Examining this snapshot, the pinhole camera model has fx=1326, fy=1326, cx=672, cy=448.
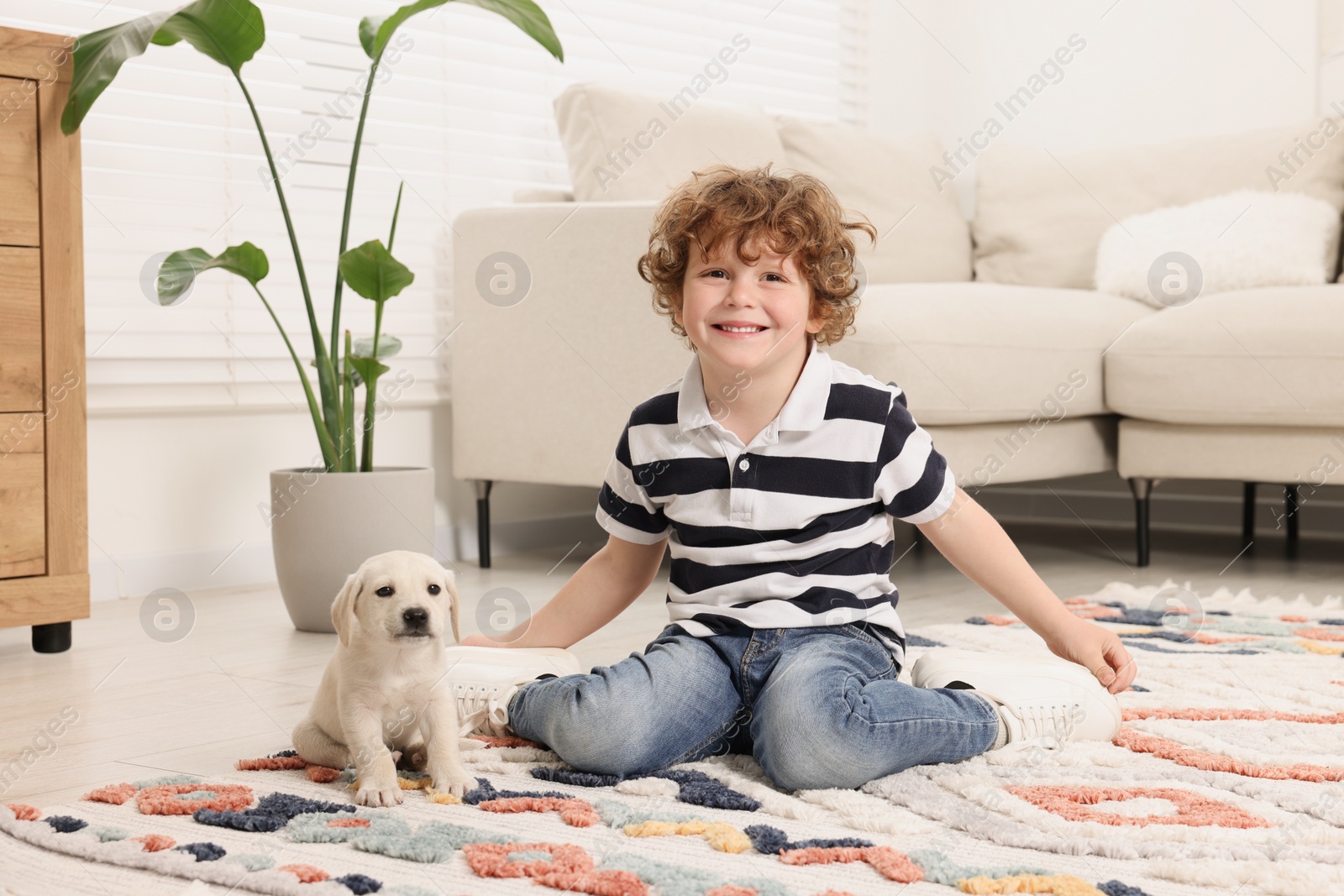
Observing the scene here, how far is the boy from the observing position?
1.26 m

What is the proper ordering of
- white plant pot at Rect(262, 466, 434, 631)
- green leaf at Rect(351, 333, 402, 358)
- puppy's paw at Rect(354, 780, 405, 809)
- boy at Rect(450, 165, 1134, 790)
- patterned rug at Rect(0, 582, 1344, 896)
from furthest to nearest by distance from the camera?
1. green leaf at Rect(351, 333, 402, 358)
2. white plant pot at Rect(262, 466, 434, 631)
3. boy at Rect(450, 165, 1134, 790)
4. puppy's paw at Rect(354, 780, 405, 809)
5. patterned rug at Rect(0, 582, 1344, 896)

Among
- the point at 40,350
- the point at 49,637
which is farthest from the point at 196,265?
the point at 49,637

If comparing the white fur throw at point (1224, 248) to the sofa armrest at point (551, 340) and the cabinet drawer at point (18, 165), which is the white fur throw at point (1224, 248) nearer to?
the sofa armrest at point (551, 340)

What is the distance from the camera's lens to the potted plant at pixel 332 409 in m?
1.95

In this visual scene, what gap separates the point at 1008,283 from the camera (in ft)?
10.4

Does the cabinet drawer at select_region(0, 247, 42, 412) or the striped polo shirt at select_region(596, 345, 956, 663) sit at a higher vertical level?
the cabinet drawer at select_region(0, 247, 42, 412)

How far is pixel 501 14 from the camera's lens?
6.63 feet

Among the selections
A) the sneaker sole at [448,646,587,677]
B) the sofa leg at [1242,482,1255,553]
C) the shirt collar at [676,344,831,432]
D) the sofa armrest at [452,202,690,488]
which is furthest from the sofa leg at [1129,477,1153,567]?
the sneaker sole at [448,646,587,677]

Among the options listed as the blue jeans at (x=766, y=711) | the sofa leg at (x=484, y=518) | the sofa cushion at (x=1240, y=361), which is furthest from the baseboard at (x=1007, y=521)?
the blue jeans at (x=766, y=711)

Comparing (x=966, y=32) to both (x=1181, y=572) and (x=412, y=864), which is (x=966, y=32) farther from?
(x=412, y=864)

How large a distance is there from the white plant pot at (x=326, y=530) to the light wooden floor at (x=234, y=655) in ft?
0.20

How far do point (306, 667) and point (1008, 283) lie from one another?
202cm

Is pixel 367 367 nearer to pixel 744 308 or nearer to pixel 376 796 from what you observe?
pixel 744 308

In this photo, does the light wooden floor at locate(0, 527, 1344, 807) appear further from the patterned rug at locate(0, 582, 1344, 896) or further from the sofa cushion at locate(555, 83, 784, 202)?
the sofa cushion at locate(555, 83, 784, 202)
